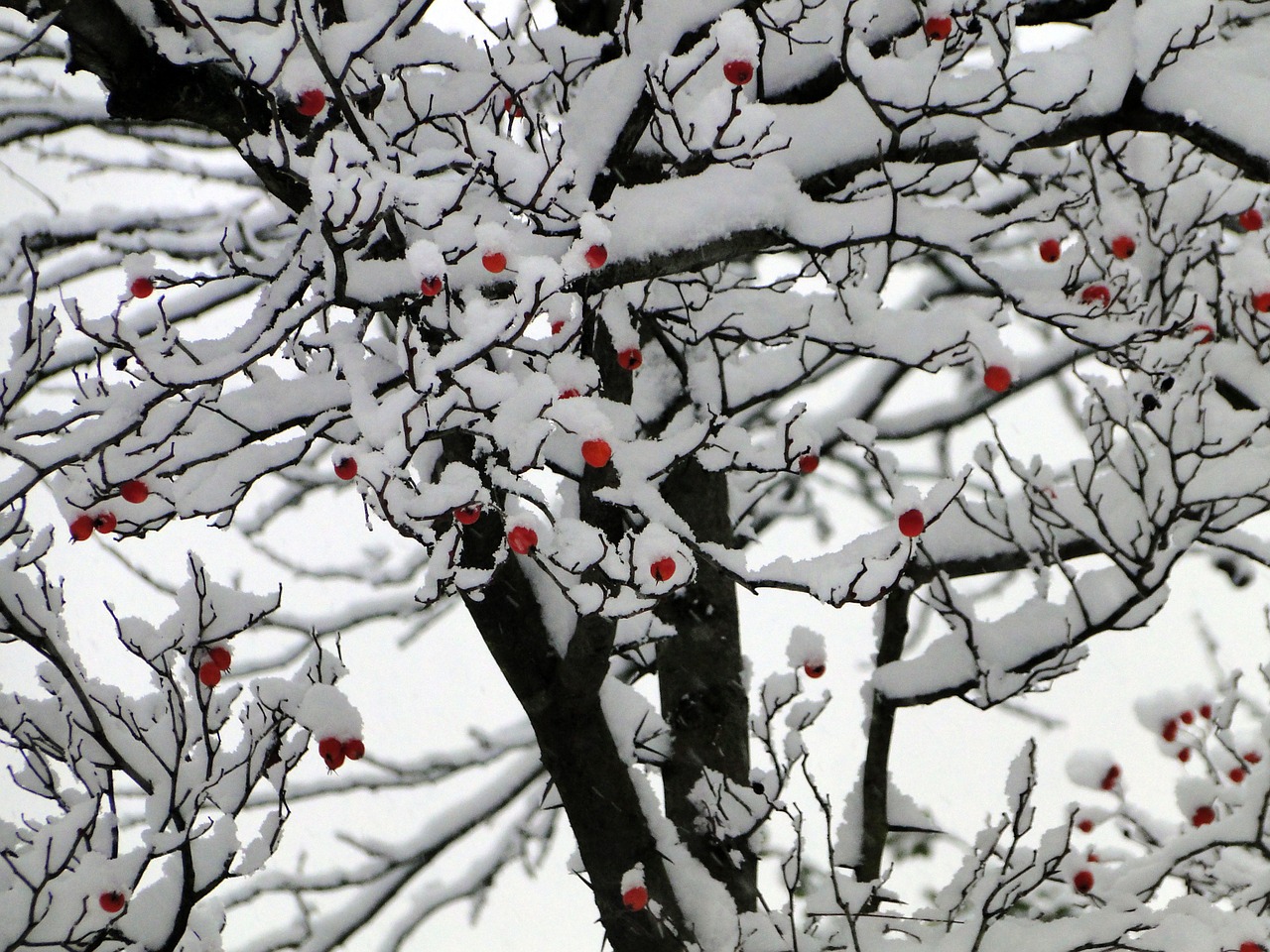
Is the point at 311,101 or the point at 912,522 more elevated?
the point at 311,101

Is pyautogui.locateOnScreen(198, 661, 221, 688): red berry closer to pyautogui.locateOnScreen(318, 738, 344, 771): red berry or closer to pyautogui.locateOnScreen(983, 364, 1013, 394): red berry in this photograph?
pyautogui.locateOnScreen(318, 738, 344, 771): red berry

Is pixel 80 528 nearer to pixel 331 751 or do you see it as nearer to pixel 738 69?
pixel 331 751

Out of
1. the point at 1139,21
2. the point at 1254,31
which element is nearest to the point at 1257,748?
the point at 1254,31

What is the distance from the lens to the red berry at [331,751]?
7.48 feet

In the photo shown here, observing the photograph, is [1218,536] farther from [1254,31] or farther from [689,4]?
[689,4]

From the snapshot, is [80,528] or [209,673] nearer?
[80,528]

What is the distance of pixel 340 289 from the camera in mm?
2033

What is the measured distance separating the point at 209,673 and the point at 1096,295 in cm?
269

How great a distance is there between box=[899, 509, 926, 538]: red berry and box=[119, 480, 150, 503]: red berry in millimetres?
1645

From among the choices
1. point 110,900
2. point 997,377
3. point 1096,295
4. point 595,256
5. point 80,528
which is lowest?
point 110,900

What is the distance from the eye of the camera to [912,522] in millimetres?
2109

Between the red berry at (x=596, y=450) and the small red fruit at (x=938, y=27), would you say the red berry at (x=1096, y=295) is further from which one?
the red berry at (x=596, y=450)

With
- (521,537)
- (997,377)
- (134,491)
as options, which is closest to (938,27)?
(997,377)

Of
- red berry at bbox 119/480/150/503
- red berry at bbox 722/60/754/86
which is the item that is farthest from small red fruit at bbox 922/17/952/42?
red berry at bbox 119/480/150/503
